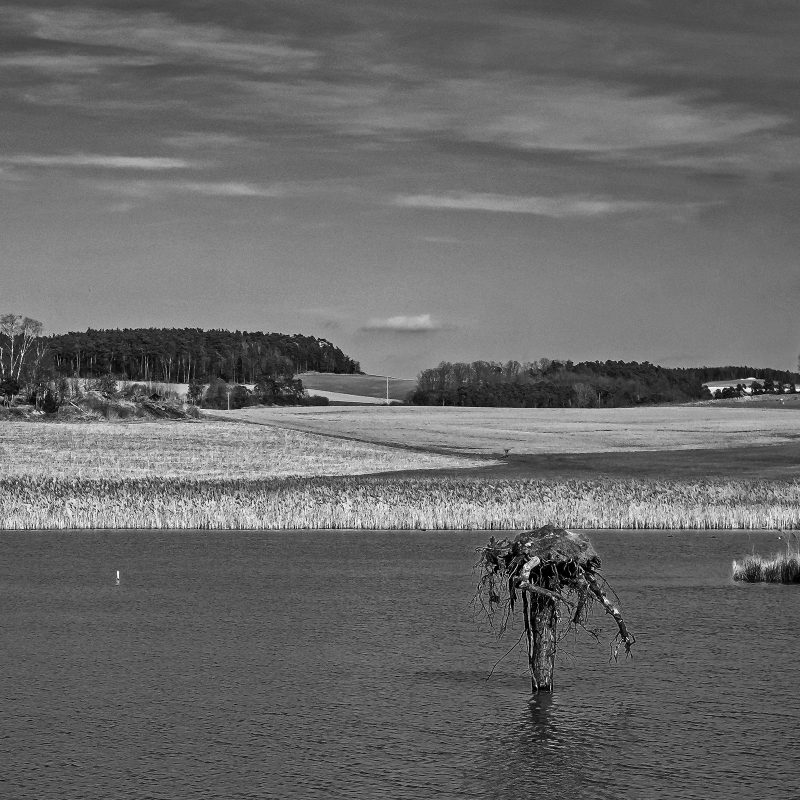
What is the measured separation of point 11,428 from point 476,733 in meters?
69.3

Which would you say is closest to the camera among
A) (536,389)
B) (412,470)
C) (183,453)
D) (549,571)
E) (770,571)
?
(549,571)

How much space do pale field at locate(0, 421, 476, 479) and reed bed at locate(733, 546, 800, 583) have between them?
106 ft

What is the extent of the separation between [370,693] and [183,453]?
166 feet

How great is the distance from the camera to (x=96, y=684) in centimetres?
1741

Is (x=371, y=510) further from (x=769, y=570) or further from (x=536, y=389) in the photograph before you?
(x=536, y=389)

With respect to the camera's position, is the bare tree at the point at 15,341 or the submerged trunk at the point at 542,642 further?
the bare tree at the point at 15,341

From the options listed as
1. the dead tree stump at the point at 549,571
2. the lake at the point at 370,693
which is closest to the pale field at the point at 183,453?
the lake at the point at 370,693

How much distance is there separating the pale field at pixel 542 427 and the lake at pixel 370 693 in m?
51.8

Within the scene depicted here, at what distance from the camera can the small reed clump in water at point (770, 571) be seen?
2638cm

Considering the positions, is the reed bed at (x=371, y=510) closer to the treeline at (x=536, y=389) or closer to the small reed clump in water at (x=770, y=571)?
the small reed clump in water at (x=770, y=571)

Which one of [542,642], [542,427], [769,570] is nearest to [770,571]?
[769,570]

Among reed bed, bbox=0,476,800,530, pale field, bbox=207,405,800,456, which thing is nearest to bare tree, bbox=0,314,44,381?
pale field, bbox=207,405,800,456

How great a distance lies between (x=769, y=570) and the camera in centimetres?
2659

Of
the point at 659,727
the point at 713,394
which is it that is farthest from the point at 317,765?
the point at 713,394
